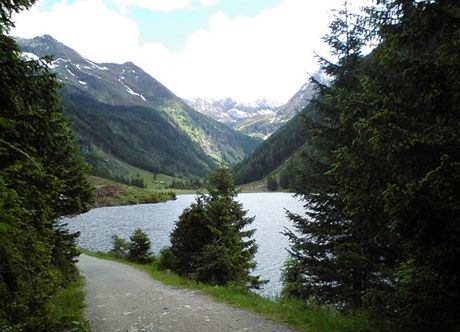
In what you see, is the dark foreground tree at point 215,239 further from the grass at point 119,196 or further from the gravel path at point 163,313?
the grass at point 119,196

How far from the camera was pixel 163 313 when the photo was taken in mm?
13469

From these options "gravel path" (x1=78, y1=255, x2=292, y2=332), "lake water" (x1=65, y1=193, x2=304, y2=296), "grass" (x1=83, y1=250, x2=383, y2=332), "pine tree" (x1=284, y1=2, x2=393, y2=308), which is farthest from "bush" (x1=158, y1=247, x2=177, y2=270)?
"pine tree" (x1=284, y1=2, x2=393, y2=308)

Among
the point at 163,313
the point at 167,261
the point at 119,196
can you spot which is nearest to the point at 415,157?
the point at 163,313

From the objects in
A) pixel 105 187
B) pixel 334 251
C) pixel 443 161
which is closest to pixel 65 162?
pixel 334 251

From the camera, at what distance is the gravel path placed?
453 inches

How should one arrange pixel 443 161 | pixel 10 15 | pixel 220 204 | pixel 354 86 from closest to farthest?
1. pixel 443 161
2. pixel 10 15
3. pixel 354 86
4. pixel 220 204

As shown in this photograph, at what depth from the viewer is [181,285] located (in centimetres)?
2034

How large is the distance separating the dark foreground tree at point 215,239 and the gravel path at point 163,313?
3.76 m

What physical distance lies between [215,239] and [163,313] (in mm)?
10826

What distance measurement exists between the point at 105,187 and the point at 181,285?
156248 mm

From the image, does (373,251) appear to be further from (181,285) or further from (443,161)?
(181,285)

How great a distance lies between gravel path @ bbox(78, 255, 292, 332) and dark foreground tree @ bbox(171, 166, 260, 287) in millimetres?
3759

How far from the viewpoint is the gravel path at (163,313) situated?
11506 millimetres

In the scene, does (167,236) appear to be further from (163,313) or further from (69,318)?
(69,318)
